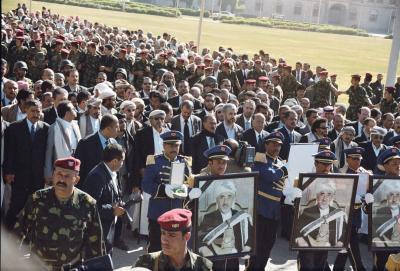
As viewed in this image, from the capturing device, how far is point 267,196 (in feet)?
21.8

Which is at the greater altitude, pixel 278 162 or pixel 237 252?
pixel 278 162

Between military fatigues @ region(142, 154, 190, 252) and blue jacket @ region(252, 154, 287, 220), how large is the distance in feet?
2.76

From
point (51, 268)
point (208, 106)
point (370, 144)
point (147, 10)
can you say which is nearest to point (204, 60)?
point (208, 106)

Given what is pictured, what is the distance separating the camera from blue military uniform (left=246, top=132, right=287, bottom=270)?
263 inches

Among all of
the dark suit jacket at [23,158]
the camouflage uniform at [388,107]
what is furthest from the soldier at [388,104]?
the dark suit jacket at [23,158]

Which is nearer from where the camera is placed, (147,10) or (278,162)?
(278,162)

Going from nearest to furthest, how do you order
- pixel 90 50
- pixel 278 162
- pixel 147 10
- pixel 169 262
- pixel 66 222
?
pixel 169 262 < pixel 66 222 < pixel 278 162 < pixel 90 50 < pixel 147 10

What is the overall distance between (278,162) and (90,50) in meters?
11.0

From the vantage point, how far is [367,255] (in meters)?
8.69

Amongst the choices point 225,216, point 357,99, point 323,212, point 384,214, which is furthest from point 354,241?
point 357,99

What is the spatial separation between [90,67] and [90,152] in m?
9.97

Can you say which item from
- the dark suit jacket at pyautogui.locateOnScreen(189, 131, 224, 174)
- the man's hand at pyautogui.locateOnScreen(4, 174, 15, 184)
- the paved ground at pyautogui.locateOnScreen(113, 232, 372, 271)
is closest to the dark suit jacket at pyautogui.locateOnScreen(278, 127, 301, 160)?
the dark suit jacket at pyautogui.locateOnScreen(189, 131, 224, 174)

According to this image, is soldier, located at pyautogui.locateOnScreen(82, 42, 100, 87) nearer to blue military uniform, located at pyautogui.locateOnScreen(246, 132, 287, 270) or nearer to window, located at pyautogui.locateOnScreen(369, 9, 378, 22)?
blue military uniform, located at pyautogui.locateOnScreen(246, 132, 287, 270)

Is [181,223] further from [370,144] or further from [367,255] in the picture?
[370,144]
